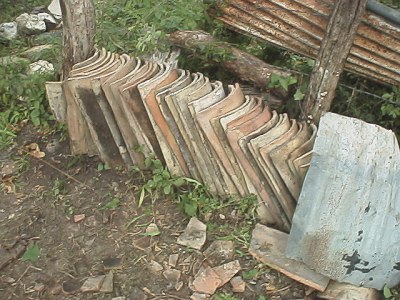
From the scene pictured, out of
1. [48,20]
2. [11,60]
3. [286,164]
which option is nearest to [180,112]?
[286,164]

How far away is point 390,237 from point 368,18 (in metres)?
1.31

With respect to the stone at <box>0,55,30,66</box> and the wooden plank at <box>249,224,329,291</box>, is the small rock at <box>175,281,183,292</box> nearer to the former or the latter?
the wooden plank at <box>249,224,329,291</box>

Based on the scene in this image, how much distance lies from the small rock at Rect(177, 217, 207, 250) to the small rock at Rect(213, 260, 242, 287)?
20 cm

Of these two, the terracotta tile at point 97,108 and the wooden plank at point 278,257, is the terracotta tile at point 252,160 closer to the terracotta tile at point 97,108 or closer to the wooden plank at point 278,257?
the wooden plank at point 278,257

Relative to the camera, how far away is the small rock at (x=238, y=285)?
10.4ft

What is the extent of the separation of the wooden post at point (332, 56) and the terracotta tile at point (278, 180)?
399 mm

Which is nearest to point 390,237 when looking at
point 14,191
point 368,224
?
point 368,224

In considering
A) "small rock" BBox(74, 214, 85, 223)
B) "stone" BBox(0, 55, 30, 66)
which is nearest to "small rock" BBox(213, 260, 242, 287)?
"small rock" BBox(74, 214, 85, 223)

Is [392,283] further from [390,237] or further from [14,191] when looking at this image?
[14,191]

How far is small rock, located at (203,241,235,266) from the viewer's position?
3326 mm

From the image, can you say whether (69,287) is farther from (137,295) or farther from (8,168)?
(8,168)

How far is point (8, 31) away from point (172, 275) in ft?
11.4

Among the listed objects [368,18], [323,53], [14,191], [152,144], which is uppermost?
[368,18]

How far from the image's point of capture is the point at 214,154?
3.47 meters
